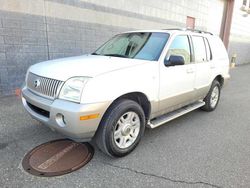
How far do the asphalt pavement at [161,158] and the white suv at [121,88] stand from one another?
30 centimetres

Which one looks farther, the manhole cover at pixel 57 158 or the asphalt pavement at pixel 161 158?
the manhole cover at pixel 57 158

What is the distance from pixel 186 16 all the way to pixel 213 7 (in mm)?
3591

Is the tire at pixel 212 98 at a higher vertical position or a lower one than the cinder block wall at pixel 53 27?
lower

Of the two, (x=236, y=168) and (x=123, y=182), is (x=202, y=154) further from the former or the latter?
(x=123, y=182)

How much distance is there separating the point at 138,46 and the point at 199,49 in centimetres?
145

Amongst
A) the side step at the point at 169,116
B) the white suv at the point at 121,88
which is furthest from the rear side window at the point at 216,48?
the side step at the point at 169,116

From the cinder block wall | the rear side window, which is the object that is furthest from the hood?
the cinder block wall

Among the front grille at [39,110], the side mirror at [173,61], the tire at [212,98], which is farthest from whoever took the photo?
the tire at [212,98]

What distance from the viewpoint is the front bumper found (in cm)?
240

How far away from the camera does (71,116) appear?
94.3 inches

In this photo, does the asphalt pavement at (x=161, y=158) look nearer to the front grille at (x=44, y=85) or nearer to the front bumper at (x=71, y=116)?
the front bumper at (x=71, y=116)

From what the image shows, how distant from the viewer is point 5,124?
388 cm

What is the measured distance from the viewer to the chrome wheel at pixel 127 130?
2.91 meters

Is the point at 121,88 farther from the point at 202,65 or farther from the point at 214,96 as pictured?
the point at 214,96
